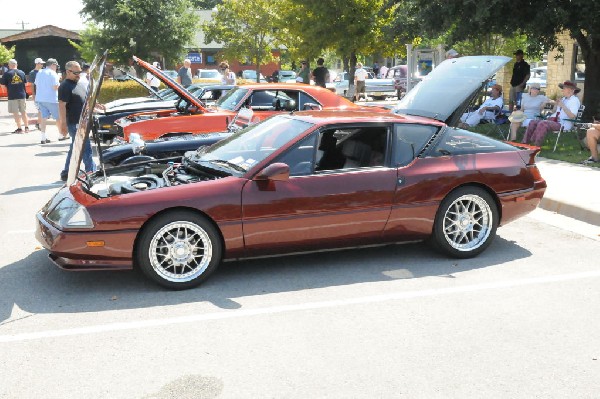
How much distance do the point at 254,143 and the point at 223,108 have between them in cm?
506

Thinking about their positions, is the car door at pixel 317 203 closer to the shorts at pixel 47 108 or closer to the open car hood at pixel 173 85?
the open car hood at pixel 173 85

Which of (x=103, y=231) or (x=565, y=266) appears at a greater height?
(x=103, y=231)

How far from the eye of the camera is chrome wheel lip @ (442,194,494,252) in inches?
237

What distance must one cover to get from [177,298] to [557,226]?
4.56 meters

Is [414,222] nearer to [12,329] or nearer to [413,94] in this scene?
[413,94]

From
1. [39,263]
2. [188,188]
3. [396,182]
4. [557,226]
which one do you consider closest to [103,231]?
[188,188]

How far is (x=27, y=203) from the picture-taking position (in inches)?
341

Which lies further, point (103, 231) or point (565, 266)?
point (565, 266)

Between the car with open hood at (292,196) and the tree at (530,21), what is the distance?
743 cm

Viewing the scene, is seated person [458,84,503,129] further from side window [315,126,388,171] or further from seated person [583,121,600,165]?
side window [315,126,388,171]

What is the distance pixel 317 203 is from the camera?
5488 millimetres

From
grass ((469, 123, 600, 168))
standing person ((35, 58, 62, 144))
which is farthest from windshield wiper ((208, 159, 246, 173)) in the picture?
standing person ((35, 58, 62, 144))

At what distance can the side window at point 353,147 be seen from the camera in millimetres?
5773

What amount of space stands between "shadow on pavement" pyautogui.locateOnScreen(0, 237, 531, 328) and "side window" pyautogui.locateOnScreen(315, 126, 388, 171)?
0.93 metres
